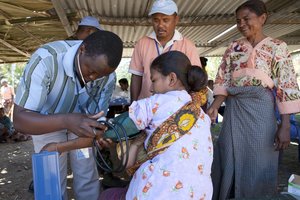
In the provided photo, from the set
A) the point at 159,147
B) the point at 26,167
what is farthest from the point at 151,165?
the point at 26,167

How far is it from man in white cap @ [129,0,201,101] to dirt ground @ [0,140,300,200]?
1.85 metres

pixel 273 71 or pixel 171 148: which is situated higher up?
pixel 273 71

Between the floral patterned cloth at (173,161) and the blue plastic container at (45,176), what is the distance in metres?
0.37

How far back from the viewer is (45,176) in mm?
1357

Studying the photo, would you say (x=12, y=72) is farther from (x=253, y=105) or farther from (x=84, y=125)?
(x=84, y=125)

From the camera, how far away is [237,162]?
2.58 metres

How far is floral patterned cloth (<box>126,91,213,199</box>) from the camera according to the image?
151 cm

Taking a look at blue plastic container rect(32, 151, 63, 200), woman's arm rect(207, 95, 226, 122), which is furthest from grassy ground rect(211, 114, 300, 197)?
blue plastic container rect(32, 151, 63, 200)

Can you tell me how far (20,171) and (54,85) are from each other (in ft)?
12.5

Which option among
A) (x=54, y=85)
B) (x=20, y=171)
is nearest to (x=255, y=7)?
(x=54, y=85)

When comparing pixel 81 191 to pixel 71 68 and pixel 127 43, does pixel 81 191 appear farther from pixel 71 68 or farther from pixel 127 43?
pixel 127 43

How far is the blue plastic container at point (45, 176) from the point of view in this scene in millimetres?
1342

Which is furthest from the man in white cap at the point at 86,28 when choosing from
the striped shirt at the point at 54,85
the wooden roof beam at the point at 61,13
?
the striped shirt at the point at 54,85

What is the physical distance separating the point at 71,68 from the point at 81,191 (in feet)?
3.40
